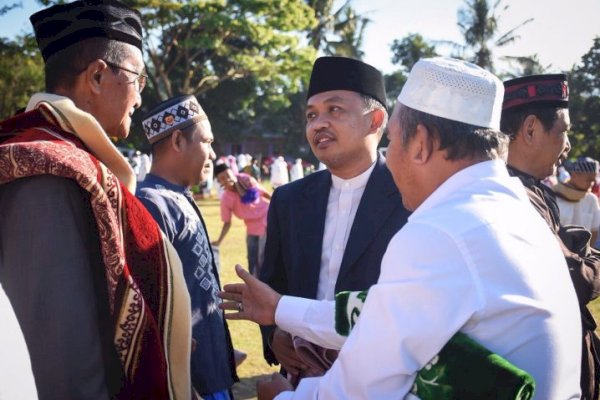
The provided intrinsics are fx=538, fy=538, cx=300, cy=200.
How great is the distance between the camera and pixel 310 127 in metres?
3.09

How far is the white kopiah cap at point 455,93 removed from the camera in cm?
172

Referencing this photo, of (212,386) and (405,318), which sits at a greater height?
(405,318)

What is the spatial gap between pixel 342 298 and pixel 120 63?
46.6 inches

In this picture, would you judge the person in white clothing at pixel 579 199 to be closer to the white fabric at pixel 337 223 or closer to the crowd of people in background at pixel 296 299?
the white fabric at pixel 337 223

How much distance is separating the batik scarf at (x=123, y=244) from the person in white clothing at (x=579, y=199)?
19.3ft

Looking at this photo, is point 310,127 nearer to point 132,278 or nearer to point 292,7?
point 132,278

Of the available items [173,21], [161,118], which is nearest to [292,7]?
[173,21]

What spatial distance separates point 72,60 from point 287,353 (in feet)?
5.16

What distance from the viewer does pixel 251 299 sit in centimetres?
225

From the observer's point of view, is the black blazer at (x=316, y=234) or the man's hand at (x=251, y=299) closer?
the man's hand at (x=251, y=299)

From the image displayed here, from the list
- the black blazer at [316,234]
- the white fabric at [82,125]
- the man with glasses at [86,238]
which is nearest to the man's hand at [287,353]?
the black blazer at [316,234]

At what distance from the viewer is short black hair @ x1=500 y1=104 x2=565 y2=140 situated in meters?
3.16

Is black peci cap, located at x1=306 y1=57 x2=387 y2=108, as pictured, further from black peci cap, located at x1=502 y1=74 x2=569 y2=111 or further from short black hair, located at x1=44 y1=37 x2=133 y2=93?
short black hair, located at x1=44 y1=37 x2=133 y2=93

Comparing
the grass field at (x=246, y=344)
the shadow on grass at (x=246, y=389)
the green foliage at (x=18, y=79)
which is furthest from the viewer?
the green foliage at (x=18, y=79)
